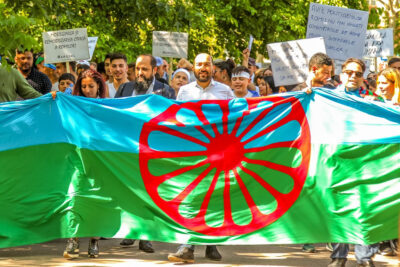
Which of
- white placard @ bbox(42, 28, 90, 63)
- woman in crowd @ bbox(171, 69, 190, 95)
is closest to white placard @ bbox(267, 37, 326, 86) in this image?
woman in crowd @ bbox(171, 69, 190, 95)

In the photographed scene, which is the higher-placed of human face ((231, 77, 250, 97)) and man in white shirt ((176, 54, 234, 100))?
man in white shirt ((176, 54, 234, 100))

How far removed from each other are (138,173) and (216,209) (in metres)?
0.82

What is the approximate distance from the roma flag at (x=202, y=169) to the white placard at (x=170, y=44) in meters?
5.86

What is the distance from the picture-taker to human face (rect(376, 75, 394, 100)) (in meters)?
9.41

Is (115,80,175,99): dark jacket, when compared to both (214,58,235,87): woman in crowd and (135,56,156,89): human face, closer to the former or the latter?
(135,56,156,89): human face

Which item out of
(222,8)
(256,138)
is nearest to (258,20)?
(222,8)

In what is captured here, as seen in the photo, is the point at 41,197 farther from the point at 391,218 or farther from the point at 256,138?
the point at 391,218

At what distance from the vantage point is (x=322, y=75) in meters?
9.38

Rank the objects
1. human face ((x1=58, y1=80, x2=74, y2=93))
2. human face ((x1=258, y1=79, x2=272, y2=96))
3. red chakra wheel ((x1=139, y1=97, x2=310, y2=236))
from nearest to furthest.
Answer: red chakra wheel ((x1=139, y1=97, x2=310, y2=236)) → human face ((x1=58, y1=80, x2=74, y2=93)) → human face ((x1=258, y1=79, x2=272, y2=96))

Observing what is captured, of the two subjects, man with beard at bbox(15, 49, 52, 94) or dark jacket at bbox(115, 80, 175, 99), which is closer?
dark jacket at bbox(115, 80, 175, 99)

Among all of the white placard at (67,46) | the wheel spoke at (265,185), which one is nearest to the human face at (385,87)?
the wheel spoke at (265,185)

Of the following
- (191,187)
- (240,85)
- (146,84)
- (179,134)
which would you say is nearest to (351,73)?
(179,134)

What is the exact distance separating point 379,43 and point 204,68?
642 cm

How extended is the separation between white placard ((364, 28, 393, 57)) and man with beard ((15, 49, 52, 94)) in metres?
6.28
